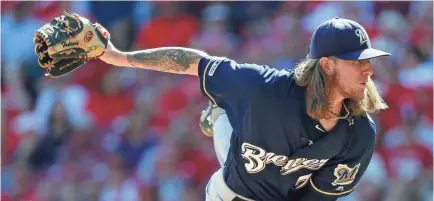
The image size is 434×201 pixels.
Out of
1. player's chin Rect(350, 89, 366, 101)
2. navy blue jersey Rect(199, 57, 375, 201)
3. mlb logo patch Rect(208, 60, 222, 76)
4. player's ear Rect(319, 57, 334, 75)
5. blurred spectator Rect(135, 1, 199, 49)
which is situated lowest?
blurred spectator Rect(135, 1, 199, 49)

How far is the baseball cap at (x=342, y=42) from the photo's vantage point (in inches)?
128

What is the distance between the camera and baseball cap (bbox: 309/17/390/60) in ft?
10.6

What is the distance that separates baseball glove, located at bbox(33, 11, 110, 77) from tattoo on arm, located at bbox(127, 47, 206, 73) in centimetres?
21

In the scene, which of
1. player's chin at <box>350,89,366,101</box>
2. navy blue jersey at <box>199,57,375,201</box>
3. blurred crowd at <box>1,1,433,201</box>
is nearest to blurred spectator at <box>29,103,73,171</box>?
blurred crowd at <box>1,1,433,201</box>

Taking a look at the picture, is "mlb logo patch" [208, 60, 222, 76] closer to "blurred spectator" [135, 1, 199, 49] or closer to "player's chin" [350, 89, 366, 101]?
"player's chin" [350, 89, 366, 101]

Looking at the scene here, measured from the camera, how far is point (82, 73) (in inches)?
260

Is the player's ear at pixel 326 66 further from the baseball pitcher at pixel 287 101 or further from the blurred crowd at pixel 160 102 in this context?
the blurred crowd at pixel 160 102

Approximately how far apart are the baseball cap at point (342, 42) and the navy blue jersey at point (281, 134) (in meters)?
0.19

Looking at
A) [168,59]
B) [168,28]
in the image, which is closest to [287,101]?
[168,59]

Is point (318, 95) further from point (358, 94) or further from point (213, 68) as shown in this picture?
point (213, 68)

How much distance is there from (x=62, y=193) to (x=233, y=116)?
3.14 m

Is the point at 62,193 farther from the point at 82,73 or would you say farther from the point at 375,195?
the point at 375,195

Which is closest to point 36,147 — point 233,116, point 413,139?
point 413,139

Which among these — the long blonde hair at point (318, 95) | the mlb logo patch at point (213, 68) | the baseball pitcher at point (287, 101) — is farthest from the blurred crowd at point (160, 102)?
the mlb logo patch at point (213, 68)
